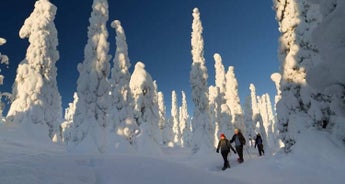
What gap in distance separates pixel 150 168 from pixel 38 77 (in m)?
22.6

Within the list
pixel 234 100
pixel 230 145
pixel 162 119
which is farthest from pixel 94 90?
pixel 162 119

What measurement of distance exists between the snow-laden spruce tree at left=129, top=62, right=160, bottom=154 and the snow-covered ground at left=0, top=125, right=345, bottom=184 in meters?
20.3

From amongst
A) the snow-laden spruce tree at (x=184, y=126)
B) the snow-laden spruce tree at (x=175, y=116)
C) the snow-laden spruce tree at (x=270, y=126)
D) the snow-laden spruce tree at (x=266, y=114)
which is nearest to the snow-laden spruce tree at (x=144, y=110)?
the snow-laden spruce tree at (x=184, y=126)

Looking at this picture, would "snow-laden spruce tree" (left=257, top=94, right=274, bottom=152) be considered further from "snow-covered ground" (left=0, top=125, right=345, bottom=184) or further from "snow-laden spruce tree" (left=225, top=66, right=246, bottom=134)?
"snow-covered ground" (left=0, top=125, right=345, bottom=184)

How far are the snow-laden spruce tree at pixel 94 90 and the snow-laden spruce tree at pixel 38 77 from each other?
3246 millimetres

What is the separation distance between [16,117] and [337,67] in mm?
25648

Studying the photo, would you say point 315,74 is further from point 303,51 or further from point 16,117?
point 16,117

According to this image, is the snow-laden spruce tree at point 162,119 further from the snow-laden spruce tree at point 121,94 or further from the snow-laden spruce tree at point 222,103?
the snow-laden spruce tree at point 121,94

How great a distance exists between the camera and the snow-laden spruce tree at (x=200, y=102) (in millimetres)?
31750

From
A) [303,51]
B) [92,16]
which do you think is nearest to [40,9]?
[92,16]

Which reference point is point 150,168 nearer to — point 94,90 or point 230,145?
point 230,145

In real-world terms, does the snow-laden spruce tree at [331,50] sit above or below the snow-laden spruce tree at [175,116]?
below

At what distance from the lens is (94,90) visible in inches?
981

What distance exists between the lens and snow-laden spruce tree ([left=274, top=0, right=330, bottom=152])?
1151 cm
